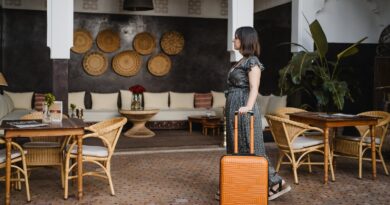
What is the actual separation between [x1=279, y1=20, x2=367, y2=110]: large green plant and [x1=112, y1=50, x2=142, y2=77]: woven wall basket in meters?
4.56

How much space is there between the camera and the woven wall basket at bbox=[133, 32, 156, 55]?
11.7 metres

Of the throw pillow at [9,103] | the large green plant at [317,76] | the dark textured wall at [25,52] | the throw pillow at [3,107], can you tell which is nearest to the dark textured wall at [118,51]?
the dark textured wall at [25,52]

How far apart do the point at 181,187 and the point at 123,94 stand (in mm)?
6179

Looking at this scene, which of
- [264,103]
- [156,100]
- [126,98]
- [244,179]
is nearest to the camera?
[244,179]

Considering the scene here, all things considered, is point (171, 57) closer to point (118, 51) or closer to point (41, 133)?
point (118, 51)

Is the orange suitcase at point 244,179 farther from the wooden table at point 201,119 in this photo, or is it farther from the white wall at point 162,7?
the white wall at point 162,7

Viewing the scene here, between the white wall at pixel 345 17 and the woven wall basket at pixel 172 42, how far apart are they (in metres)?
3.69

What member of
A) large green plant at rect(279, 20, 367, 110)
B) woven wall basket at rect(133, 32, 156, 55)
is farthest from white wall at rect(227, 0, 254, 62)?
woven wall basket at rect(133, 32, 156, 55)

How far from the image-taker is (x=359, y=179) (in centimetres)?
605

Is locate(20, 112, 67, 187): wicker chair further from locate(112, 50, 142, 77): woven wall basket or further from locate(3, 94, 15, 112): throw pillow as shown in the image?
locate(112, 50, 142, 77): woven wall basket

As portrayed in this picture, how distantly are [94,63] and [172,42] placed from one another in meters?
2.00

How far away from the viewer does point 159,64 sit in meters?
11.9

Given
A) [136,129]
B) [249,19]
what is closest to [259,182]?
[249,19]

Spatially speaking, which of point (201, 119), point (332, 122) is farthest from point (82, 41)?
point (332, 122)
